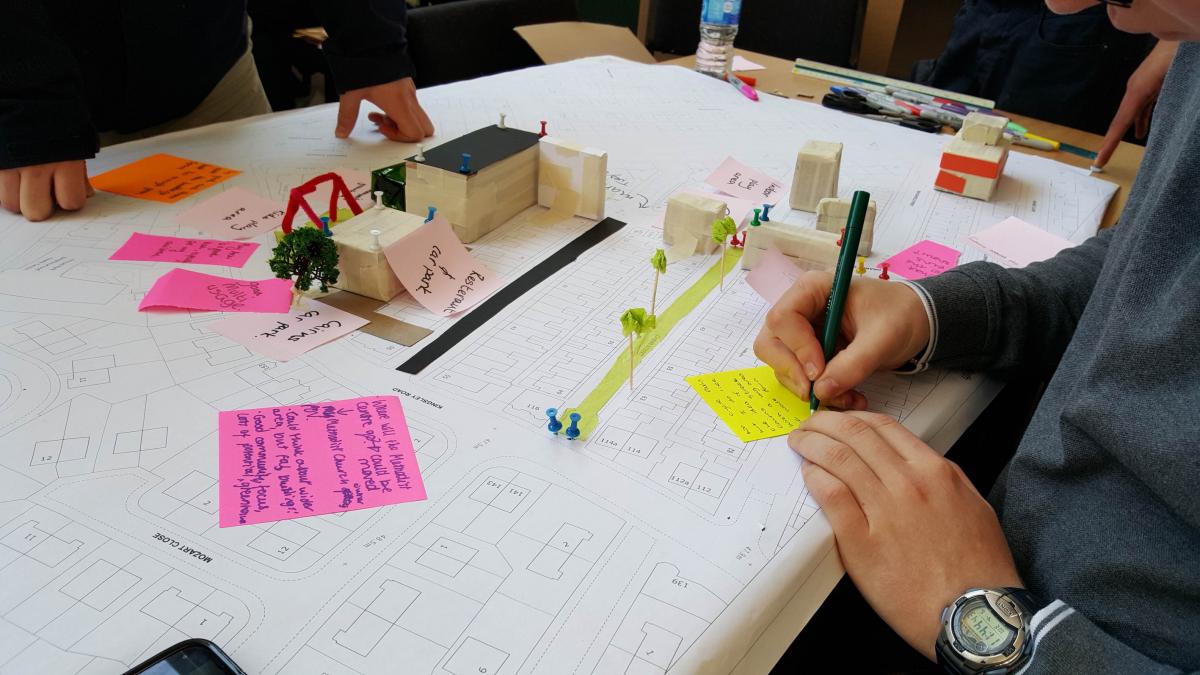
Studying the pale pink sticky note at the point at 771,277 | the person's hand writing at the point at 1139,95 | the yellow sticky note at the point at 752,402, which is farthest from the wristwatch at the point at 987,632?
the person's hand writing at the point at 1139,95

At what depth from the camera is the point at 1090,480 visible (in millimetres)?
617

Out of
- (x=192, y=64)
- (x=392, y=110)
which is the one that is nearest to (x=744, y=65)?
(x=392, y=110)

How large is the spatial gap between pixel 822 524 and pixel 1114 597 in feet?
0.69

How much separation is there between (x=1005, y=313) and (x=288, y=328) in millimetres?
760

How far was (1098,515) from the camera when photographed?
23.7 inches

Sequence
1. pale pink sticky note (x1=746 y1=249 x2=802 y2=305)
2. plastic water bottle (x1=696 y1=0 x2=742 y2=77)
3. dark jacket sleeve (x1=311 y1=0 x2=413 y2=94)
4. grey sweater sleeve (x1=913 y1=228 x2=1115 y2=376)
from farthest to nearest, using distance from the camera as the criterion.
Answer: plastic water bottle (x1=696 y1=0 x2=742 y2=77), dark jacket sleeve (x1=311 y1=0 x2=413 y2=94), pale pink sticky note (x1=746 y1=249 x2=802 y2=305), grey sweater sleeve (x1=913 y1=228 x2=1115 y2=376)

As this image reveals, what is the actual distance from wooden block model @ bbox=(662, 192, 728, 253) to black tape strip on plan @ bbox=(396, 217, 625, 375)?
9cm

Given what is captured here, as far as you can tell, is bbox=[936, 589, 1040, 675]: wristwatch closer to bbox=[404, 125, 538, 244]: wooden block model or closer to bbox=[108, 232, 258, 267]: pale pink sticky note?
bbox=[404, 125, 538, 244]: wooden block model

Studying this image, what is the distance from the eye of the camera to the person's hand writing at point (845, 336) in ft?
2.47

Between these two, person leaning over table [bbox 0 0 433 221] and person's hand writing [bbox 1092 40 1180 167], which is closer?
person leaning over table [bbox 0 0 433 221]

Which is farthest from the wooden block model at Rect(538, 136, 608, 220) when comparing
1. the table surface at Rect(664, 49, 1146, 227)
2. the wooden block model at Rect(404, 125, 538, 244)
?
the table surface at Rect(664, 49, 1146, 227)

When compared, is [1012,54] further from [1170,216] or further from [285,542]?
[285,542]

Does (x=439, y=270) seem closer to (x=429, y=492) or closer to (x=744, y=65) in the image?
(x=429, y=492)

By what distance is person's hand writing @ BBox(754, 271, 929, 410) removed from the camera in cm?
75
